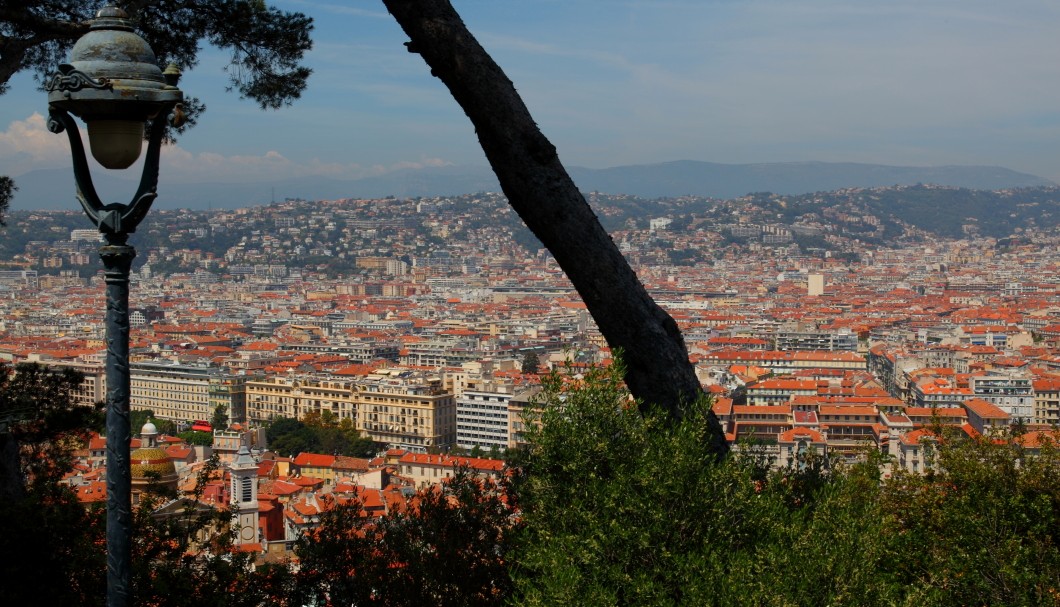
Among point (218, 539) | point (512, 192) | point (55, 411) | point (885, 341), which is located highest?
point (512, 192)

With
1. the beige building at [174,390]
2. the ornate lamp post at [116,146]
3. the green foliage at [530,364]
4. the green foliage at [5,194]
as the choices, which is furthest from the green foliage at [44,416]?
the green foliage at [530,364]

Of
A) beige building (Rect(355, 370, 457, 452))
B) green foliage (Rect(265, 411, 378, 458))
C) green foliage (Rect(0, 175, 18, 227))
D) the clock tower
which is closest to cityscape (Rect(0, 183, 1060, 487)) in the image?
beige building (Rect(355, 370, 457, 452))

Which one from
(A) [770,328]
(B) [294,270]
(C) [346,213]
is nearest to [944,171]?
(C) [346,213]

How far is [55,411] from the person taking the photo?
13.9ft

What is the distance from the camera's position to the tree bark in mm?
2814

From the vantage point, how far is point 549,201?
2828mm

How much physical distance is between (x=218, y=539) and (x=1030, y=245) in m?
97.2

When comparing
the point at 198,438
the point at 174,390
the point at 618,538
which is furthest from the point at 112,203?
the point at 174,390

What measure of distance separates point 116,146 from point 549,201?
1.30m

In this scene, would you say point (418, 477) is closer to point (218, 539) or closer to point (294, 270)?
point (218, 539)

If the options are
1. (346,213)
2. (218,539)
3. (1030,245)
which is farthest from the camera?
(346,213)

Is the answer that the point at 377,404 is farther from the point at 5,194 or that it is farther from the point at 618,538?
the point at 618,538

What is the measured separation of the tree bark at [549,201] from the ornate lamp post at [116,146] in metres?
1.16

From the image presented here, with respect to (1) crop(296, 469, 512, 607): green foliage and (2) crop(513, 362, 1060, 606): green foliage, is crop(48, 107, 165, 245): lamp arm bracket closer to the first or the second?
(2) crop(513, 362, 1060, 606): green foliage
